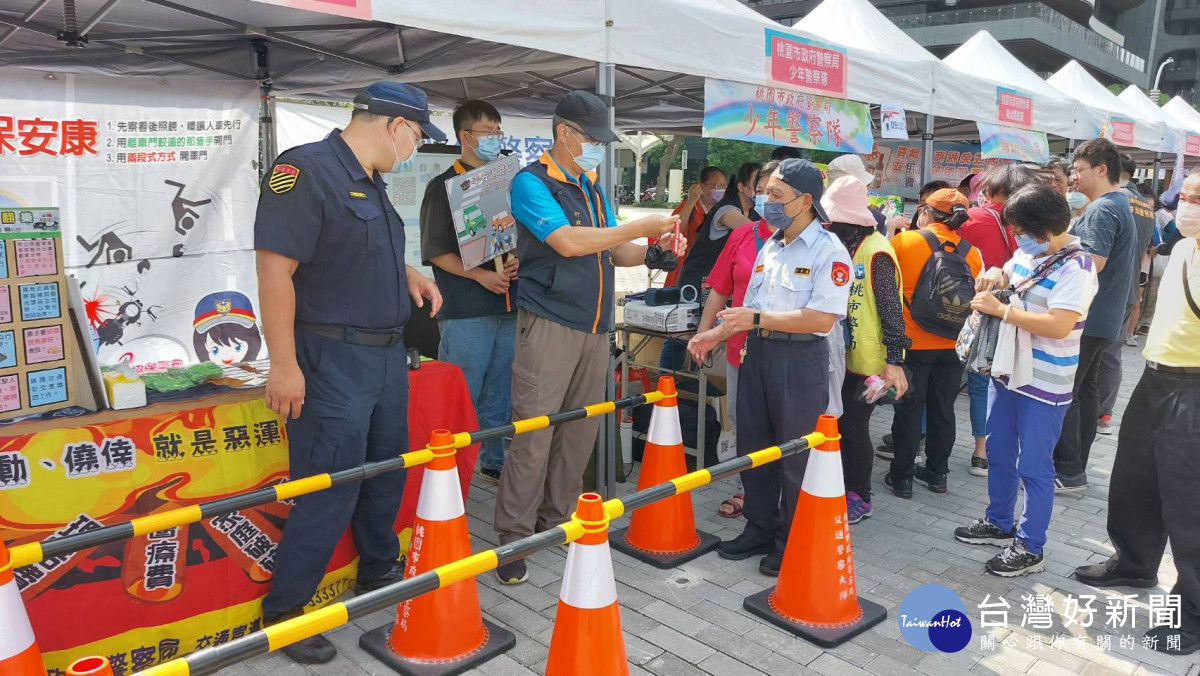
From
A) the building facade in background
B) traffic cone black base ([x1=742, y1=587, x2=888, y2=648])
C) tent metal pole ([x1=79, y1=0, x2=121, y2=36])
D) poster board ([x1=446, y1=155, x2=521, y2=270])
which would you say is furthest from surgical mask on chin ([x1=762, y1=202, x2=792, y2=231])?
the building facade in background

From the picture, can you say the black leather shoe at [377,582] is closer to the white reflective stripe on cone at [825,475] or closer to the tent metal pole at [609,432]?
the tent metal pole at [609,432]

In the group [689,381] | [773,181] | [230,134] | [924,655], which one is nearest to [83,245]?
[230,134]

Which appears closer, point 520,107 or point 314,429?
point 314,429

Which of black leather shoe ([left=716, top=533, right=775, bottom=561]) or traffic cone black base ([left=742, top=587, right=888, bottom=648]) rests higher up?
black leather shoe ([left=716, top=533, right=775, bottom=561])

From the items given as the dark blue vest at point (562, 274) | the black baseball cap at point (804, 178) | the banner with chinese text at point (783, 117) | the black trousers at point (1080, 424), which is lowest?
the black trousers at point (1080, 424)

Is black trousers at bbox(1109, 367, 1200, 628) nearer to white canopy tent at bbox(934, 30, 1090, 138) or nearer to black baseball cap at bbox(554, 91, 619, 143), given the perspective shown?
black baseball cap at bbox(554, 91, 619, 143)

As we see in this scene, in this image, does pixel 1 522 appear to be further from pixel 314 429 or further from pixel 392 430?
pixel 392 430

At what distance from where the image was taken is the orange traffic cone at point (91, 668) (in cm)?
144

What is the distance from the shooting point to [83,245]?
5.23 m

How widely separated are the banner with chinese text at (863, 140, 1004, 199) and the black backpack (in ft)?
10.3

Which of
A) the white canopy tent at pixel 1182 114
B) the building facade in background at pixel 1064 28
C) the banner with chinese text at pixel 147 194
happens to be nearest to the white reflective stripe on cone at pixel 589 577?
the banner with chinese text at pixel 147 194

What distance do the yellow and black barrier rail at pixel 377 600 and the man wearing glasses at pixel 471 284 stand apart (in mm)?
1969

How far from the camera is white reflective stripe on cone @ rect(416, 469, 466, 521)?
2.77m

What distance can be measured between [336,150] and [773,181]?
174cm
